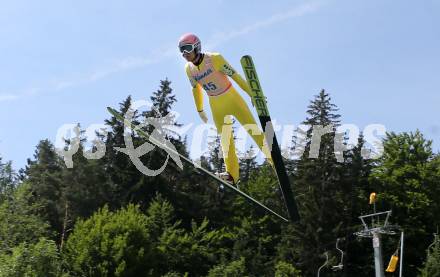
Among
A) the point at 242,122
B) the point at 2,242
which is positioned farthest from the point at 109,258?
the point at 242,122

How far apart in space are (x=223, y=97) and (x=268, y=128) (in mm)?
1108

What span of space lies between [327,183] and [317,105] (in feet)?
21.7

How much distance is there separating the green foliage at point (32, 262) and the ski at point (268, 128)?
23.1m

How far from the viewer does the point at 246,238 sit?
4550cm

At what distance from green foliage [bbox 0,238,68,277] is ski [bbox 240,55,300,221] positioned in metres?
23.1

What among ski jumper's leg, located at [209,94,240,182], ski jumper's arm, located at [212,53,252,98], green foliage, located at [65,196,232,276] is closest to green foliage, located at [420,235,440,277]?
green foliage, located at [65,196,232,276]

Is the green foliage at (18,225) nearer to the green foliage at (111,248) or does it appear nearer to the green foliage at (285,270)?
the green foliage at (111,248)

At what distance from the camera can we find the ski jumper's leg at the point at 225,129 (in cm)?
841

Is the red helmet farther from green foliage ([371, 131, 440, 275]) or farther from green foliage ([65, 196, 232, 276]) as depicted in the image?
green foliage ([371, 131, 440, 275])

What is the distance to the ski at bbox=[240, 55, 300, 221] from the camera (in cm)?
759

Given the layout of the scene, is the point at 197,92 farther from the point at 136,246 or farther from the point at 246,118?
the point at 136,246

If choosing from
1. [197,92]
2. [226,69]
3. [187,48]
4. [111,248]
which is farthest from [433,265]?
[187,48]

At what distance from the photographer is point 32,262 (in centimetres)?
2934

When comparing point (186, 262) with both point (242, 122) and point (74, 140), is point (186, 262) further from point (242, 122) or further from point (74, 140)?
point (242, 122)
